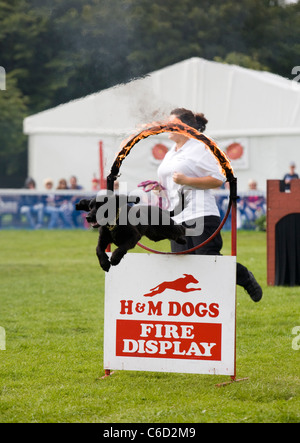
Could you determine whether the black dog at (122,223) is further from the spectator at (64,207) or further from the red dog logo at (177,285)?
the spectator at (64,207)

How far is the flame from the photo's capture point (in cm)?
423

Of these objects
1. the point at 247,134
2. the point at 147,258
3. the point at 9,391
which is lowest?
the point at 9,391

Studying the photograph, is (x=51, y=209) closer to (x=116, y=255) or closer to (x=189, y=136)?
(x=189, y=136)

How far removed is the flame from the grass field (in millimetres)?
755

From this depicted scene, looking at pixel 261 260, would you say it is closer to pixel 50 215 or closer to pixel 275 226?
pixel 275 226

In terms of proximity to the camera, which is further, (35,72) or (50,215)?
(35,72)

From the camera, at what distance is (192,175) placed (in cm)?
483

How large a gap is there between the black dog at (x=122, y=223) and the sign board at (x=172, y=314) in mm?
273

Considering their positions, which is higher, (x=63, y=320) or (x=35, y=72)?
(x=35, y=72)

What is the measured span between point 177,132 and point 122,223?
78cm

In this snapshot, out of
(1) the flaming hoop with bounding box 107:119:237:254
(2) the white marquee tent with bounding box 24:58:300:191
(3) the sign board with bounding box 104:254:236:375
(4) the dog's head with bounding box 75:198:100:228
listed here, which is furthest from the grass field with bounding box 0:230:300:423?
(2) the white marquee tent with bounding box 24:58:300:191
